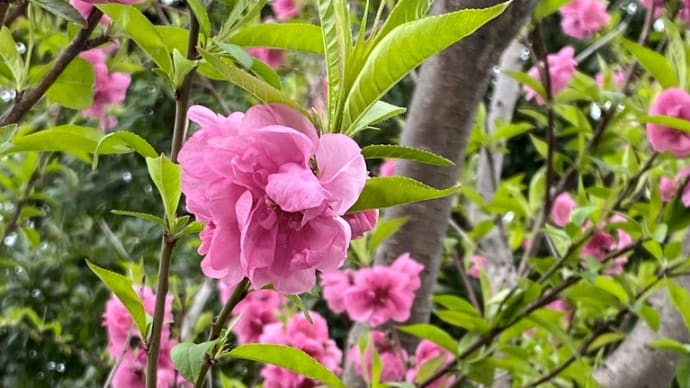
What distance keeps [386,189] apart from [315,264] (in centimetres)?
6

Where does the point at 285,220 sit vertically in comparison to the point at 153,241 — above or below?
above

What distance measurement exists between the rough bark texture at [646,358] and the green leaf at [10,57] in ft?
3.11

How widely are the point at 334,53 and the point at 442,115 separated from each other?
0.71 m

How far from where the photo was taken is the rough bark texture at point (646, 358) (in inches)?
48.6

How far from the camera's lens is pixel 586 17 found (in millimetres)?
2006

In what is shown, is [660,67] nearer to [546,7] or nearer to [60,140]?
[546,7]

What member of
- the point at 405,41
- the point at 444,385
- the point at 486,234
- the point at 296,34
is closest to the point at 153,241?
the point at 486,234

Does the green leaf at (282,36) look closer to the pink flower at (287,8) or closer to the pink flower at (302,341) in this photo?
the pink flower at (302,341)

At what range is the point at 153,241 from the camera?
8.68 ft

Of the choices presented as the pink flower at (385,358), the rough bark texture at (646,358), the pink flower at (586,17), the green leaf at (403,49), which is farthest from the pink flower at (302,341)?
the pink flower at (586,17)

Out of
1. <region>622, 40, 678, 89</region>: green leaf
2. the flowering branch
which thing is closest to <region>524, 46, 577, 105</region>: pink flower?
<region>622, 40, 678, 89</region>: green leaf

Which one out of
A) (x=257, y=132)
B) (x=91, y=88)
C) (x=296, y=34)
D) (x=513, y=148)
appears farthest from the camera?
(x=513, y=148)

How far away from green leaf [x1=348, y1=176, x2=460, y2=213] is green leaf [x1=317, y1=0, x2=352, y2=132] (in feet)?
0.14

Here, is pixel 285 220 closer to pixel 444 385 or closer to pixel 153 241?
pixel 444 385
